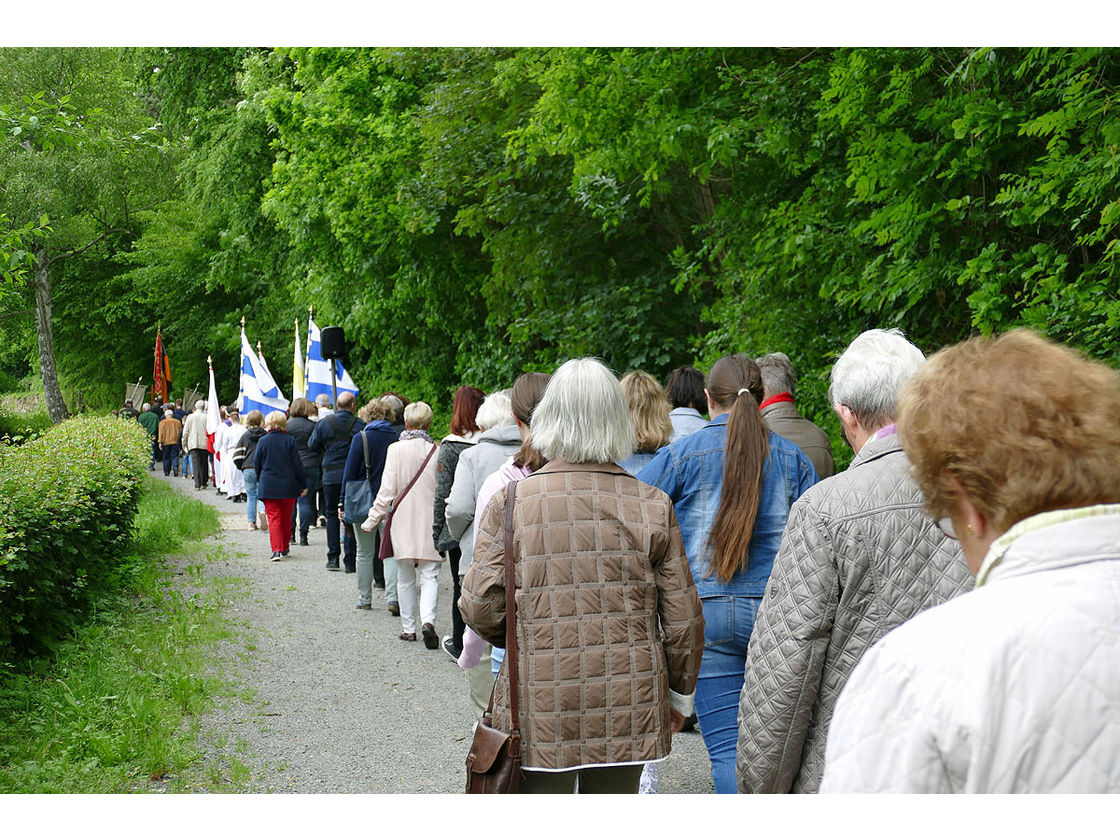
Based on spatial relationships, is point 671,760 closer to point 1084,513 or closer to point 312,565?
point 1084,513

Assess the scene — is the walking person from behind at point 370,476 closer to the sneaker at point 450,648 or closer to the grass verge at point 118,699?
the grass verge at point 118,699

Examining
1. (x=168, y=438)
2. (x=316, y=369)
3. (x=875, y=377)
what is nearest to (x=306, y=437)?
(x=316, y=369)

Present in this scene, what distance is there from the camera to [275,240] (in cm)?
2878

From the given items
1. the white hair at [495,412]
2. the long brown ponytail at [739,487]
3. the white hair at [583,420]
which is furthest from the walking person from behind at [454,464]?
the white hair at [583,420]

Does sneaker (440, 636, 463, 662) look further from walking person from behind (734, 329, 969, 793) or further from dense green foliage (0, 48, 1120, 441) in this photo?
walking person from behind (734, 329, 969, 793)

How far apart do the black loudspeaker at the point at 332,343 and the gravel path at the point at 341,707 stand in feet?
20.9

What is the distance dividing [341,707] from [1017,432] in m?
6.09

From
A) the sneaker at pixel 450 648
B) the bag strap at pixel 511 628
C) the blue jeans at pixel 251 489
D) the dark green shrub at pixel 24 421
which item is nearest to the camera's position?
the bag strap at pixel 511 628

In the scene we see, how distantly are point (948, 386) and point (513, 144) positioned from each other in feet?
36.2

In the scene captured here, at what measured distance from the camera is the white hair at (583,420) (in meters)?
3.42

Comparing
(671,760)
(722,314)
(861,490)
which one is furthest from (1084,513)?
(722,314)

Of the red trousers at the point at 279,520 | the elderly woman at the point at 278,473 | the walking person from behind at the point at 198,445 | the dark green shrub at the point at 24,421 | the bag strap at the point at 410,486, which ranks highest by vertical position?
the bag strap at the point at 410,486

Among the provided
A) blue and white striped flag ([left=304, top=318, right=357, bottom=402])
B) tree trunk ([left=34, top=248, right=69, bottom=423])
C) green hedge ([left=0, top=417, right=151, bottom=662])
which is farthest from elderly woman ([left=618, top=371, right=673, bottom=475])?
tree trunk ([left=34, top=248, right=69, bottom=423])

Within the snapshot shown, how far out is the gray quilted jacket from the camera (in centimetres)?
283
